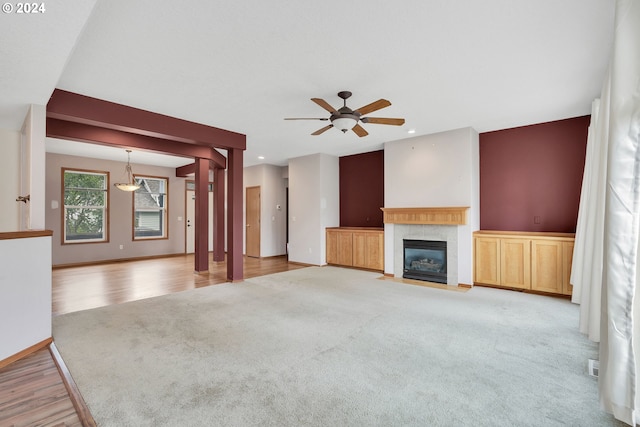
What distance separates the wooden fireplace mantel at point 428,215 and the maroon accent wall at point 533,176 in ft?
2.66

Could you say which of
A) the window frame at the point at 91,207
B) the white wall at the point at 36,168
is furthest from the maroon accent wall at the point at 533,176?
the window frame at the point at 91,207

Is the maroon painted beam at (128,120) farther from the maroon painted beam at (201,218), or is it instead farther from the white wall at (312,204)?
the white wall at (312,204)

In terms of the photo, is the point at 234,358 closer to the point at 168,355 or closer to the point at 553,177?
the point at 168,355

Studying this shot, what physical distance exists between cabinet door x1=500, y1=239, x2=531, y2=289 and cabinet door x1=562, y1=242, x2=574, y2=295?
1.39 ft

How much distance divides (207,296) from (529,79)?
16.8 feet

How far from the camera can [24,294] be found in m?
2.76

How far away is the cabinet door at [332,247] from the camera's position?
23.8 ft

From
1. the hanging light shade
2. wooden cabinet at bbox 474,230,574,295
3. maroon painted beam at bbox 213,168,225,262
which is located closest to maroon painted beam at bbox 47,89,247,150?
maroon painted beam at bbox 213,168,225,262

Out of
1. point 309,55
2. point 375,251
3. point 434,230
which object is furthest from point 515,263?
point 309,55

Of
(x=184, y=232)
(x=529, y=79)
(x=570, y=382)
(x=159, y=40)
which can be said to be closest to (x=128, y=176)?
(x=184, y=232)

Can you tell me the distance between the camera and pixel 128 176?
8086 millimetres

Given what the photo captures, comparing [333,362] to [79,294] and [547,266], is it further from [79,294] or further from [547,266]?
[79,294]

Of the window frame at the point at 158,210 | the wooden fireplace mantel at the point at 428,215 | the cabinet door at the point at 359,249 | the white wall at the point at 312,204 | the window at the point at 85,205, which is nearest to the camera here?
the wooden fireplace mantel at the point at 428,215

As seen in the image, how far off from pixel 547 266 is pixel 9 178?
27.0 feet
